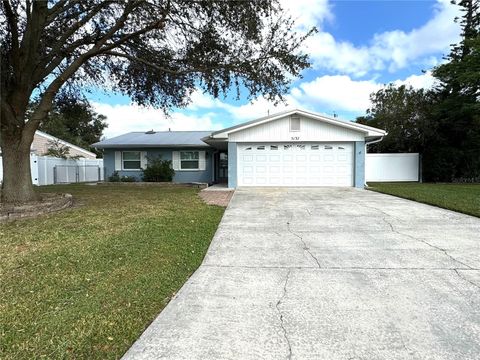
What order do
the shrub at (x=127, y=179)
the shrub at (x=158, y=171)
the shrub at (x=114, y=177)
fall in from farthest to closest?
the shrub at (x=114, y=177), the shrub at (x=127, y=179), the shrub at (x=158, y=171)

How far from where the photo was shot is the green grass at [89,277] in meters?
2.94

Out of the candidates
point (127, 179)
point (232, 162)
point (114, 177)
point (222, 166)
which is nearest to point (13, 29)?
point (232, 162)

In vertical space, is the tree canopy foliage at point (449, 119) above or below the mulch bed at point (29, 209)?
above

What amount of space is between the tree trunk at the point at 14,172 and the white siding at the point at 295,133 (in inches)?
359

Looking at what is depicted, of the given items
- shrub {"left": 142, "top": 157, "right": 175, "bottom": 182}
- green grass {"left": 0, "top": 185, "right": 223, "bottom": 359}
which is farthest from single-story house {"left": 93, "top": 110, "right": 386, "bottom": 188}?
green grass {"left": 0, "top": 185, "right": 223, "bottom": 359}

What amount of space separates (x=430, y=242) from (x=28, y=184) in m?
9.84

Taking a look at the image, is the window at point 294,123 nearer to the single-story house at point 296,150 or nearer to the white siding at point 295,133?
the single-story house at point 296,150

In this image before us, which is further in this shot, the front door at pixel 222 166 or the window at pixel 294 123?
the front door at pixel 222 166

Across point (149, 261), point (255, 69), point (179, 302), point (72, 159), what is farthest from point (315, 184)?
point (72, 159)

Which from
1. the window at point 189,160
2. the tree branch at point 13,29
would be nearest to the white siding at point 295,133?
the window at point 189,160

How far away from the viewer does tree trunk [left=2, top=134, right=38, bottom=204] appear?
9445 millimetres

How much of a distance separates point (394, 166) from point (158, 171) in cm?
1507

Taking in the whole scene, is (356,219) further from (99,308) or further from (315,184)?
(315,184)

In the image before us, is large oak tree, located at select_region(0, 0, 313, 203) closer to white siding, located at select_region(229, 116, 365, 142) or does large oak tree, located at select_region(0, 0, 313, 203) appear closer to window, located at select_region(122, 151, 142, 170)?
white siding, located at select_region(229, 116, 365, 142)
